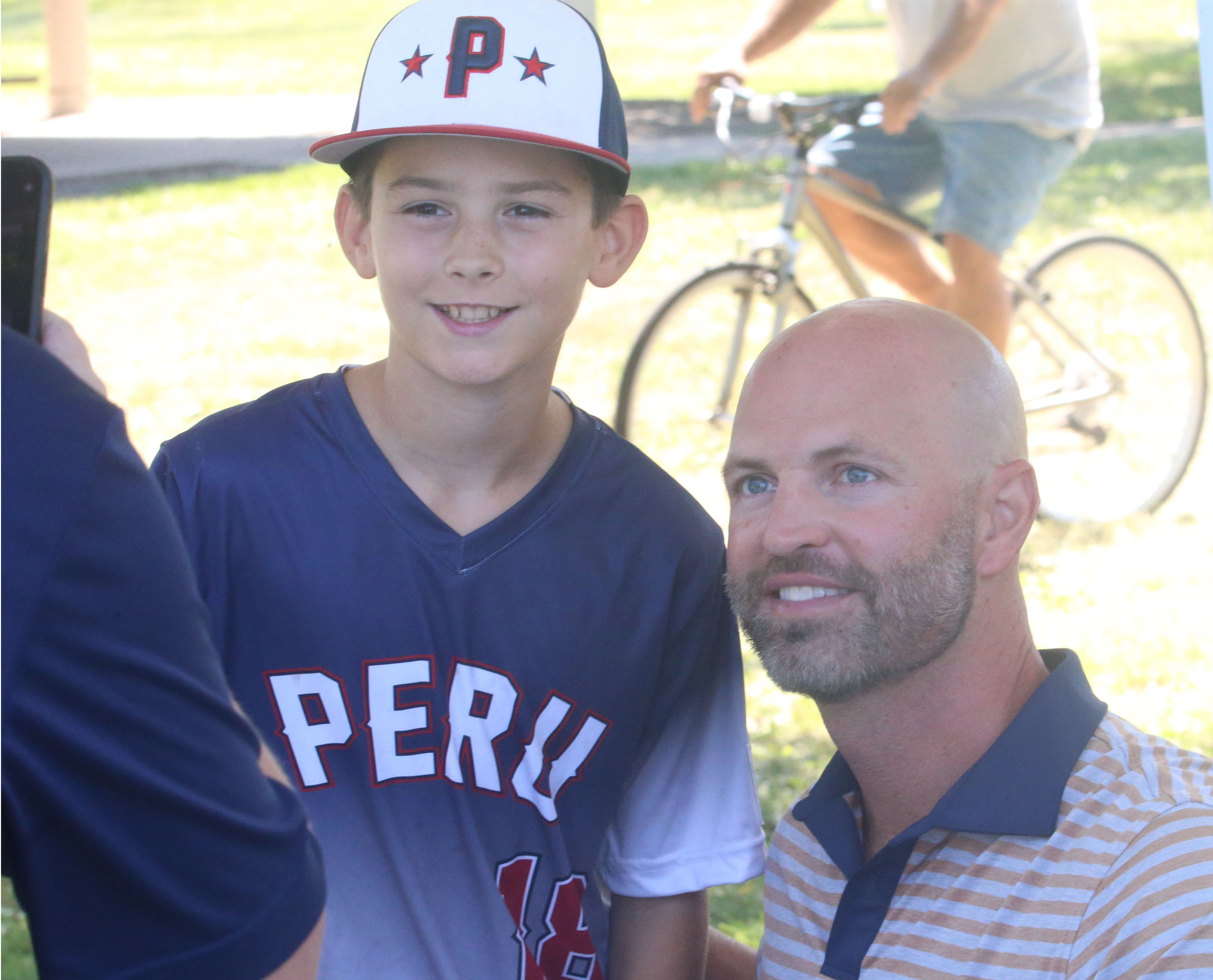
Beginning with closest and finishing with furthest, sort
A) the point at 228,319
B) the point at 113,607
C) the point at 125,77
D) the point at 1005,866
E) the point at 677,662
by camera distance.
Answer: the point at 113,607
the point at 1005,866
the point at 677,662
the point at 228,319
the point at 125,77

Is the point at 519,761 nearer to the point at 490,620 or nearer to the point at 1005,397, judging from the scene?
the point at 490,620

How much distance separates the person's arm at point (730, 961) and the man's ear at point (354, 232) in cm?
112

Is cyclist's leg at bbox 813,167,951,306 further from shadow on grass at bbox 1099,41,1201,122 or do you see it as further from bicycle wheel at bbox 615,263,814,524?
shadow on grass at bbox 1099,41,1201,122

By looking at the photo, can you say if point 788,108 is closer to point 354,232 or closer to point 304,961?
point 354,232

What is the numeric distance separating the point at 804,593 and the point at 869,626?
0.09 metres

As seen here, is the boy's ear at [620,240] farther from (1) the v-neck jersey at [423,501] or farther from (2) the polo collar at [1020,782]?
(2) the polo collar at [1020,782]

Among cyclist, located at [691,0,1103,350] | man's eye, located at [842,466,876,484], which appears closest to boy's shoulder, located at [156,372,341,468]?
man's eye, located at [842,466,876,484]

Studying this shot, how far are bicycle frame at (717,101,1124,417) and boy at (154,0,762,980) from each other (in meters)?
2.98

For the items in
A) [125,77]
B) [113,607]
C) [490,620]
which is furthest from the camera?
[125,77]

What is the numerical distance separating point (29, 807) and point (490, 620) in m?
0.90

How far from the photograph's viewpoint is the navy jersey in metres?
1.78

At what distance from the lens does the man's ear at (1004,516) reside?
5.92ft

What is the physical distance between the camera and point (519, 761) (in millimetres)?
1833

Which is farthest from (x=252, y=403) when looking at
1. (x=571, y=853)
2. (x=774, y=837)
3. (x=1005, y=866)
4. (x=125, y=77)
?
(x=125, y=77)
